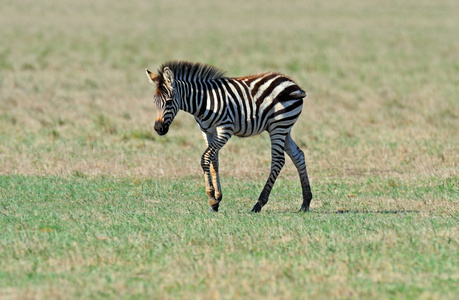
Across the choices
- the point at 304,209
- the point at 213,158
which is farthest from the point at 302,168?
the point at 213,158

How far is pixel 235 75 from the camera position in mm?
30234

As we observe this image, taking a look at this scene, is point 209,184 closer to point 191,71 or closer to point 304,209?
point 304,209

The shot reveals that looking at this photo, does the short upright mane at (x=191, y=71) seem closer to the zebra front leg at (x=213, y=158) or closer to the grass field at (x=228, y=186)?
the zebra front leg at (x=213, y=158)

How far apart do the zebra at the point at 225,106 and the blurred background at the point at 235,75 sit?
3.11 metres

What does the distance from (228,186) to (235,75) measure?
54.6ft

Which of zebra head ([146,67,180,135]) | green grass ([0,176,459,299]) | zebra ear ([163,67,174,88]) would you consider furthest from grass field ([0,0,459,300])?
zebra ear ([163,67,174,88])

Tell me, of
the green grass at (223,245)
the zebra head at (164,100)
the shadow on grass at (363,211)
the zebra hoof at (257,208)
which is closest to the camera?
the green grass at (223,245)

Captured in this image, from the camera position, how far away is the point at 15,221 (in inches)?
411

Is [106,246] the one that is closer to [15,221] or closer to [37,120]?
[15,221]

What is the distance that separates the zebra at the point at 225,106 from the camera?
11.6 m

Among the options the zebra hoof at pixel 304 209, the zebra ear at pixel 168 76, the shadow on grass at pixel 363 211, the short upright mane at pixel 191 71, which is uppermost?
the short upright mane at pixel 191 71

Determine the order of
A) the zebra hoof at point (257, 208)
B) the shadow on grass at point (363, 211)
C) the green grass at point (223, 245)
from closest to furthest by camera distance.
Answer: the green grass at point (223, 245) < the shadow on grass at point (363, 211) < the zebra hoof at point (257, 208)

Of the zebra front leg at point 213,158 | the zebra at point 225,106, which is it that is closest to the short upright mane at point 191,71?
the zebra at point 225,106

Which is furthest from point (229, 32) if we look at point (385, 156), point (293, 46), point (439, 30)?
point (385, 156)
